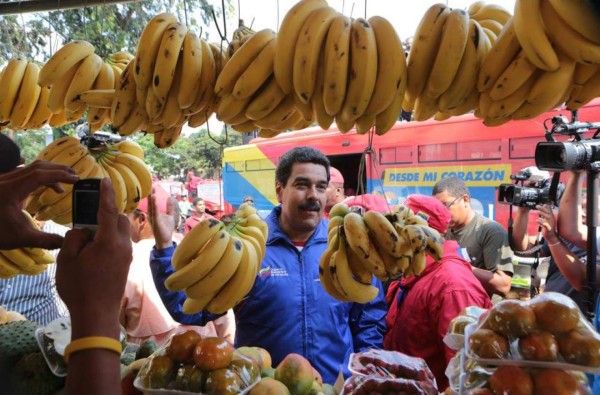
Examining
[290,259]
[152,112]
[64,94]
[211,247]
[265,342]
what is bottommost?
[265,342]

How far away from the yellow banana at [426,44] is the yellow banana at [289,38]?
273mm

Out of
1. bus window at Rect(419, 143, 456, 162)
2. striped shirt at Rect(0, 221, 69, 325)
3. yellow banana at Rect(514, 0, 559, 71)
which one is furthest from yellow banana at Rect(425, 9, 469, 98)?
bus window at Rect(419, 143, 456, 162)

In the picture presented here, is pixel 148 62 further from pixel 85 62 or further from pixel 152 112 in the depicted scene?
pixel 85 62

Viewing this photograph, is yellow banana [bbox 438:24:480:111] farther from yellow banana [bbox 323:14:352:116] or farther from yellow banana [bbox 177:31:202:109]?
yellow banana [bbox 177:31:202:109]

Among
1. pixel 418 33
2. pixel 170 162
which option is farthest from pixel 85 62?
pixel 170 162

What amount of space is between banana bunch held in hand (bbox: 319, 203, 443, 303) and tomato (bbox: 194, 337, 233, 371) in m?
0.39

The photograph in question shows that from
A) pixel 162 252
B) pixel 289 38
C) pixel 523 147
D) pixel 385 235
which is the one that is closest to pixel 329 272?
pixel 385 235

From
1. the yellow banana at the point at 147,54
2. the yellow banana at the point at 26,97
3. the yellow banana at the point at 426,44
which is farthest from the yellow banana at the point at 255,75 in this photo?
the yellow banana at the point at 26,97

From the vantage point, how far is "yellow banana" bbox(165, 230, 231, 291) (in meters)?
1.29

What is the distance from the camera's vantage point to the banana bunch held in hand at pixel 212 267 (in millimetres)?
1303

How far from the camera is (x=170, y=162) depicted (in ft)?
75.9

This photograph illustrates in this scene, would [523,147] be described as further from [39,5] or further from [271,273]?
[39,5]

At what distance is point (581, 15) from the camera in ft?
3.29

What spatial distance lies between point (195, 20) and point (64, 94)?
14.4 ft
